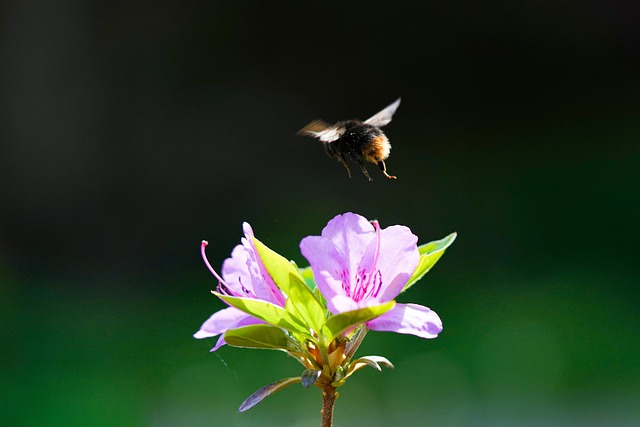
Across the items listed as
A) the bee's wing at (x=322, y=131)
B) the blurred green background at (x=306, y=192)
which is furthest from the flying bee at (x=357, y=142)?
the blurred green background at (x=306, y=192)

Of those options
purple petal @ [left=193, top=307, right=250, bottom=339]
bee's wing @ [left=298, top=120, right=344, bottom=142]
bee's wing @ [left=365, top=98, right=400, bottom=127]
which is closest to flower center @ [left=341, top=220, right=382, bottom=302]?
purple petal @ [left=193, top=307, right=250, bottom=339]

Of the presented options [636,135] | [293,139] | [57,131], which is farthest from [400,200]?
[57,131]

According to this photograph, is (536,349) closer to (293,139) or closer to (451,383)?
(451,383)

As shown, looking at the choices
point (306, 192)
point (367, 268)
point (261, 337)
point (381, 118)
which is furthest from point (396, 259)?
point (306, 192)

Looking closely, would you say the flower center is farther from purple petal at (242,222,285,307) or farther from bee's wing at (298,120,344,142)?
bee's wing at (298,120,344,142)

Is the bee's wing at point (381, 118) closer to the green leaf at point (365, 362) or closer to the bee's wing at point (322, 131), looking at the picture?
the bee's wing at point (322, 131)
